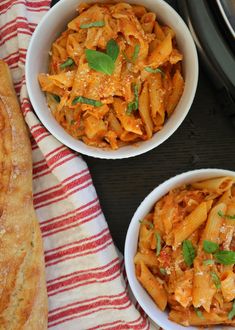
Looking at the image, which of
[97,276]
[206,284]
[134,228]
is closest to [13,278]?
[97,276]

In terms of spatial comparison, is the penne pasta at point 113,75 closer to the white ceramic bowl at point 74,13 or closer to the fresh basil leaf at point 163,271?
the white ceramic bowl at point 74,13

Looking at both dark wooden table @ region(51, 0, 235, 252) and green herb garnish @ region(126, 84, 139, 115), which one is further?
dark wooden table @ region(51, 0, 235, 252)

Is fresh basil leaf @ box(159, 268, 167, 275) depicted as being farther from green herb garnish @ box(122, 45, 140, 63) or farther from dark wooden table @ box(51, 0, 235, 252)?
green herb garnish @ box(122, 45, 140, 63)

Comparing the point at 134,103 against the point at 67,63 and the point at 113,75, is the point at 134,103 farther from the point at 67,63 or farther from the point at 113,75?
the point at 67,63

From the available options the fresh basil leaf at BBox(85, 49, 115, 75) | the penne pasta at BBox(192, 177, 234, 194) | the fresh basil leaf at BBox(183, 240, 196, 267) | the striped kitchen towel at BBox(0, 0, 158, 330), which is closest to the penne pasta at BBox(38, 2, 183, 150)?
the fresh basil leaf at BBox(85, 49, 115, 75)

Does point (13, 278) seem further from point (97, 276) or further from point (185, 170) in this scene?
point (185, 170)

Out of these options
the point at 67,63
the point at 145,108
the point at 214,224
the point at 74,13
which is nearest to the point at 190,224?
the point at 214,224

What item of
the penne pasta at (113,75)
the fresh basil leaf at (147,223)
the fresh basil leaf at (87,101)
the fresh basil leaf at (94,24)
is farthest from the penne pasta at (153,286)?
the fresh basil leaf at (94,24)
